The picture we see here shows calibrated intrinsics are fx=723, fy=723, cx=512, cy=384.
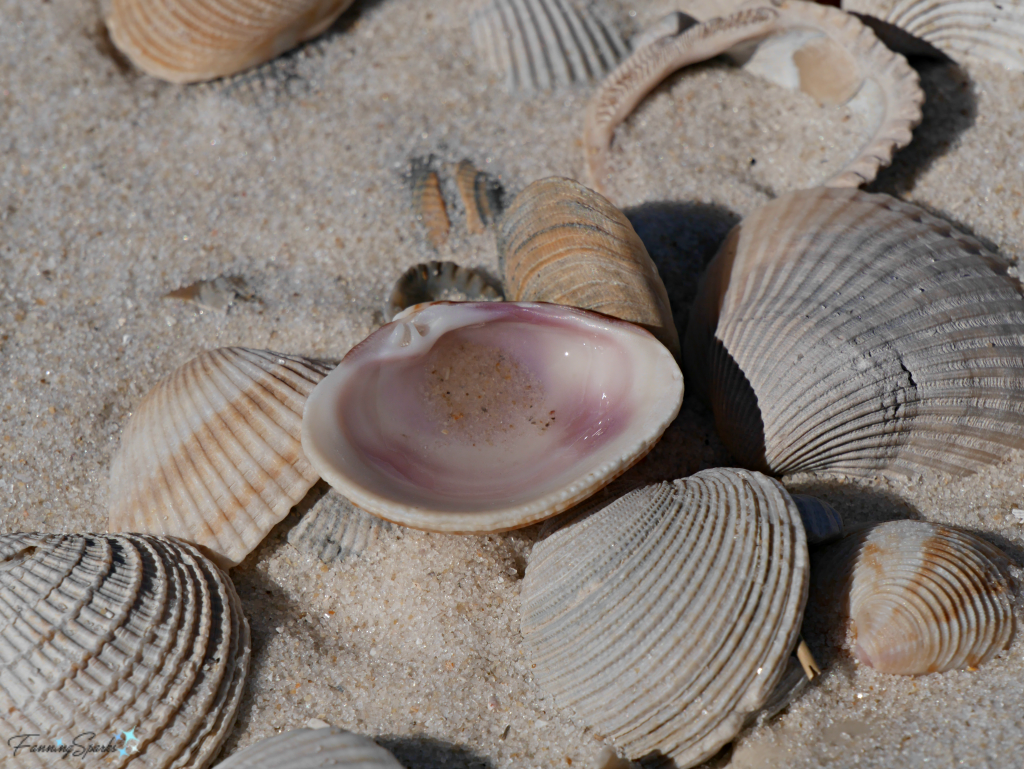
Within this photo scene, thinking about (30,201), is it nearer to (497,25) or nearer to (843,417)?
(497,25)

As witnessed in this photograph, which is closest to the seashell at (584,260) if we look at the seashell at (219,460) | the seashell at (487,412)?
the seashell at (487,412)

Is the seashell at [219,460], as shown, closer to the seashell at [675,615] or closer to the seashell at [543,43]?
the seashell at [675,615]

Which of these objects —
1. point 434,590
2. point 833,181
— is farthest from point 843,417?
point 434,590

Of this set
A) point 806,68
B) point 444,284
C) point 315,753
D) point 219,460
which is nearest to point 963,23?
point 806,68

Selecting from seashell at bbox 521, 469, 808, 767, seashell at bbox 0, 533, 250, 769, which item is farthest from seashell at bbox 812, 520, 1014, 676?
seashell at bbox 0, 533, 250, 769

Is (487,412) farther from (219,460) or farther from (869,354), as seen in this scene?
(869,354)

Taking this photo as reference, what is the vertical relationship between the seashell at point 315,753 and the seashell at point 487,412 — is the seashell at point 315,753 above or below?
below

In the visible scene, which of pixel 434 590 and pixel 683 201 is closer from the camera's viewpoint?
pixel 434 590
